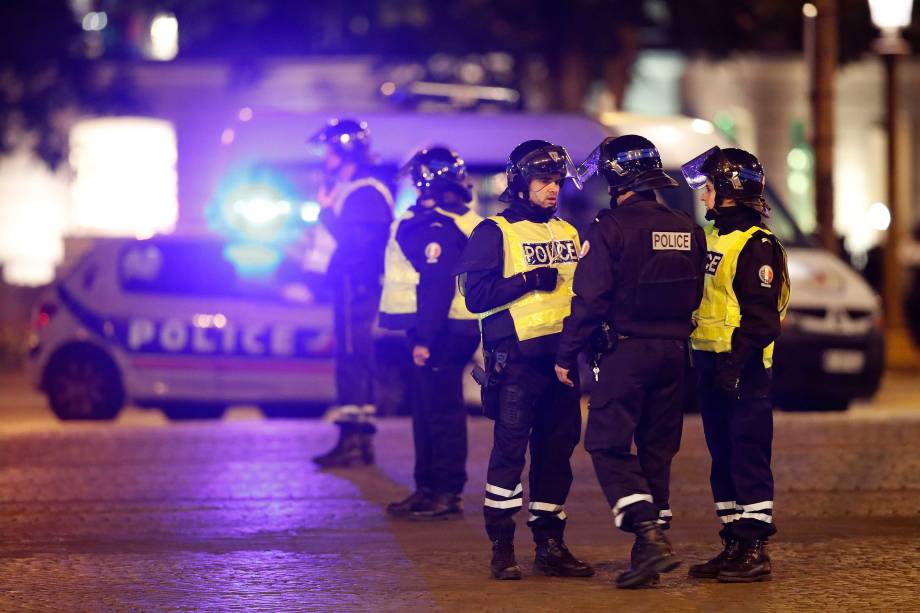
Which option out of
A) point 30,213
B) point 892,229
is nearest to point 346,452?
point 892,229

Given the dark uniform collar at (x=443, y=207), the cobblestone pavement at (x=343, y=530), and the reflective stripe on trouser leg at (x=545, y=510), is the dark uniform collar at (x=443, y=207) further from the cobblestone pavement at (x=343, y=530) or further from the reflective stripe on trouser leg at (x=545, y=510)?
the reflective stripe on trouser leg at (x=545, y=510)

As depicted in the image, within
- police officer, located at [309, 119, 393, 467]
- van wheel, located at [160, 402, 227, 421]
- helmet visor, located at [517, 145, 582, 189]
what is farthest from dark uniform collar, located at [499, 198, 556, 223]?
van wheel, located at [160, 402, 227, 421]

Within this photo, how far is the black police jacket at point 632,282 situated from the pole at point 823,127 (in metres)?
10.9

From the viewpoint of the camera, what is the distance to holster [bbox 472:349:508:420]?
6.98 m

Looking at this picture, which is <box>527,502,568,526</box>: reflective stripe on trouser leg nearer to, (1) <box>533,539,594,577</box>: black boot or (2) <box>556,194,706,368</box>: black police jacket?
(1) <box>533,539,594,577</box>: black boot

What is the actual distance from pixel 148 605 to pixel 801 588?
256 cm

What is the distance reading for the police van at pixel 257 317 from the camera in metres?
12.7

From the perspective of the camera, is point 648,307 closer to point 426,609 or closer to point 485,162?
point 426,609

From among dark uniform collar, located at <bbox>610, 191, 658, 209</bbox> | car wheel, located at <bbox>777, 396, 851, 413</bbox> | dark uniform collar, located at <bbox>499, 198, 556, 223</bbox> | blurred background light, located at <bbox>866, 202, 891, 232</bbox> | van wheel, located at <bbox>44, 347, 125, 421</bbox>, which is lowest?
car wheel, located at <bbox>777, 396, 851, 413</bbox>

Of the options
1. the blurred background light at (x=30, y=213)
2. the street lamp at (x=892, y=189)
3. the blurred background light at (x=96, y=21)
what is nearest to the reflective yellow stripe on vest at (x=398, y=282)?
the street lamp at (x=892, y=189)

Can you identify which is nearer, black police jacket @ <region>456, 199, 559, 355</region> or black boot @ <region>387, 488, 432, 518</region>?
black police jacket @ <region>456, 199, 559, 355</region>

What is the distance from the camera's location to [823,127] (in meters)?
17.3

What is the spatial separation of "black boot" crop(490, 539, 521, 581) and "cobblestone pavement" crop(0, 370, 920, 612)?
6 centimetres

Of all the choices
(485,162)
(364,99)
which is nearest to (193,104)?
(364,99)
